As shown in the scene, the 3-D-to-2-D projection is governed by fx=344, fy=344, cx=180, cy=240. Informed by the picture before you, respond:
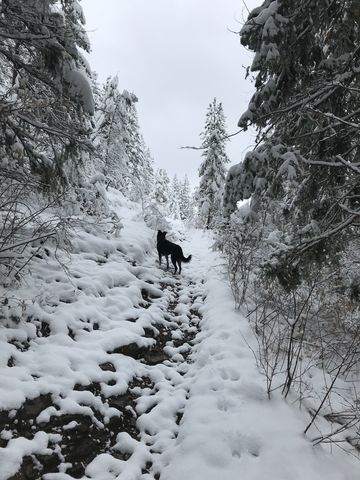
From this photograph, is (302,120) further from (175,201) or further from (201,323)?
(175,201)

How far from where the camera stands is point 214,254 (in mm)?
16531

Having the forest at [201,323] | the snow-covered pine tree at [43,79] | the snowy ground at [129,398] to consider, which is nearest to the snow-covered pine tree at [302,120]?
the forest at [201,323]

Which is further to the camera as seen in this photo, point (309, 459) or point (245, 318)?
point (245, 318)

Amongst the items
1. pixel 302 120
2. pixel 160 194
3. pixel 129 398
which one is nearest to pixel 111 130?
pixel 302 120

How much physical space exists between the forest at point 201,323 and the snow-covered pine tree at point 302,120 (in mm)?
27

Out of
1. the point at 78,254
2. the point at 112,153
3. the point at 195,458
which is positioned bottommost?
the point at 195,458

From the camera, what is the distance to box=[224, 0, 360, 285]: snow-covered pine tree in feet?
13.6

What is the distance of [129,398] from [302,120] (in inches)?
184

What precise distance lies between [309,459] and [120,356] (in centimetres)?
305

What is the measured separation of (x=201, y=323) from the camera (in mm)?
7668

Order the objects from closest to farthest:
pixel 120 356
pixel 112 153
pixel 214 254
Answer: pixel 120 356, pixel 214 254, pixel 112 153

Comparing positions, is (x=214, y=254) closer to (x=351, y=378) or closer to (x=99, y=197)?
(x=99, y=197)

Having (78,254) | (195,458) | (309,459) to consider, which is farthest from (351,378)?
(78,254)

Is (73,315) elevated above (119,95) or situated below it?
below
